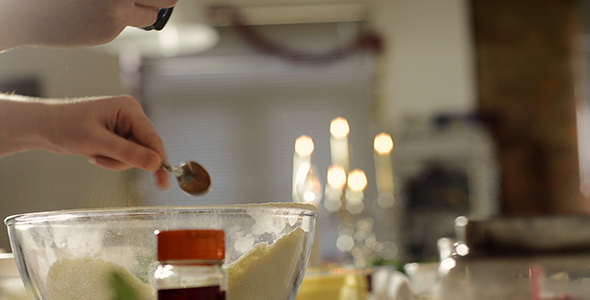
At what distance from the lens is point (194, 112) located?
360 centimetres

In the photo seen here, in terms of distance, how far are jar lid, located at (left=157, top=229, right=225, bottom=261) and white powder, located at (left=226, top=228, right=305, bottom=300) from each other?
7 cm

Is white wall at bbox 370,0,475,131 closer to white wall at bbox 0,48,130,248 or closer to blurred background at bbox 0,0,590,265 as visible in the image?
blurred background at bbox 0,0,590,265

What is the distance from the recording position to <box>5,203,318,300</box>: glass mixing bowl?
0.29 meters

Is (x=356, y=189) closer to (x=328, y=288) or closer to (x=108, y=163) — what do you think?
(x=328, y=288)

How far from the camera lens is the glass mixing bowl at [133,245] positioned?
29cm

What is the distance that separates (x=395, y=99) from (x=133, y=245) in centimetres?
327

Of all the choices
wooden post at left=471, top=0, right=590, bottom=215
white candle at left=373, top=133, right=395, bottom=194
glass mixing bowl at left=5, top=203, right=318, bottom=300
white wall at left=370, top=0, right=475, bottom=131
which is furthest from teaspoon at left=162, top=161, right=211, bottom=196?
wooden post at left=471, top=0, right=590, bottom=215

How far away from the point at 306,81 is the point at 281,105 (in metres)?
0.20

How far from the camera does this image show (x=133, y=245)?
29 centimetres

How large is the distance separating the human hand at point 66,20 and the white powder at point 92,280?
0.50 feet

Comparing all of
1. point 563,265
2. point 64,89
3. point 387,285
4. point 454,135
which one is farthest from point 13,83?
point 454,135

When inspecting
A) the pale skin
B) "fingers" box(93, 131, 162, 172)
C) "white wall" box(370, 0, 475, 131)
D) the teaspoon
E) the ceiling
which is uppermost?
the ceiling

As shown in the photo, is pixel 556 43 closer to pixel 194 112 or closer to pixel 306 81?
pixel 306 81

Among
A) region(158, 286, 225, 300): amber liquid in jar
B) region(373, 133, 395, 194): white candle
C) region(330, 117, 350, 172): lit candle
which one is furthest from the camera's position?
region(373, 133, 395, 194): white candle
